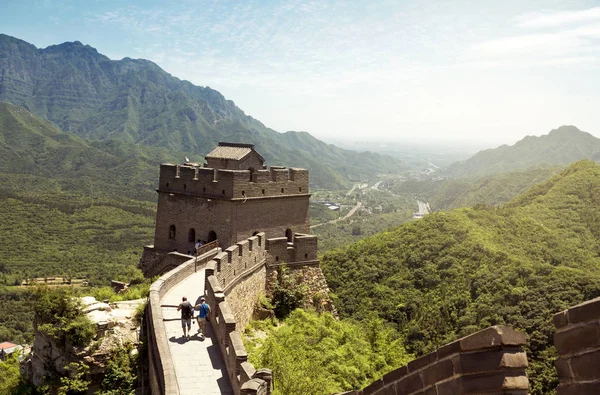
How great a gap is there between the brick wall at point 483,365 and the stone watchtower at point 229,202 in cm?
1634

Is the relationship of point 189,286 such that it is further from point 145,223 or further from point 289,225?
point 145,223

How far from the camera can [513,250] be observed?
50.3 m

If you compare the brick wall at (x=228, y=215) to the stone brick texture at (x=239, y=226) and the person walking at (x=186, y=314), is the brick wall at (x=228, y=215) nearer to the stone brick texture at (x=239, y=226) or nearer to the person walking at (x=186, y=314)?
the stone brick texture at (x=239, y=226)

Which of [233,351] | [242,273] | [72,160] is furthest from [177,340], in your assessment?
[72,160]

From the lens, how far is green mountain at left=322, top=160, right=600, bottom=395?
3494cm

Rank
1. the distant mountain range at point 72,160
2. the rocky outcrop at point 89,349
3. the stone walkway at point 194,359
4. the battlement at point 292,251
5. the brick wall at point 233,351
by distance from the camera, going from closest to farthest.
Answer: the brick wall at point 233,351, the stone walkway at point 194,359, the rocky outcrop at point 89,349, the battlement at point 292,251, the distant mountain range at point 72,160

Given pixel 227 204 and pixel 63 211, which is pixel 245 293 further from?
pixel 63 211

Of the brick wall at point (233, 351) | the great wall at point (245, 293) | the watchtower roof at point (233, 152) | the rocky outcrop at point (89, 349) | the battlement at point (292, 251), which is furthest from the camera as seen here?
the watchtower roof at point (233, 152)

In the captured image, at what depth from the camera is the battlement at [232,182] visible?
63.2 ft

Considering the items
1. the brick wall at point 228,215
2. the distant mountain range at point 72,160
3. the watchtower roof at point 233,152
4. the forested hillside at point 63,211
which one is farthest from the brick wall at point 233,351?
the distant mountain range at point 72,160

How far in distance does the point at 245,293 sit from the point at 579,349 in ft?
51.3

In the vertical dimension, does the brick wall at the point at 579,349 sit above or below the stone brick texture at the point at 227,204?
below

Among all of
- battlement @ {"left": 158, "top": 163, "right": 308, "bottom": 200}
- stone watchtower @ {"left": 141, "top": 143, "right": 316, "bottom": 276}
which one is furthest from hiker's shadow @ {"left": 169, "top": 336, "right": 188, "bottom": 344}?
battlement @ {"left": 158, "top": 163, "right": 308, "bottom": 200}

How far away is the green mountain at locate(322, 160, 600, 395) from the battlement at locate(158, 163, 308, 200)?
1700 cm
